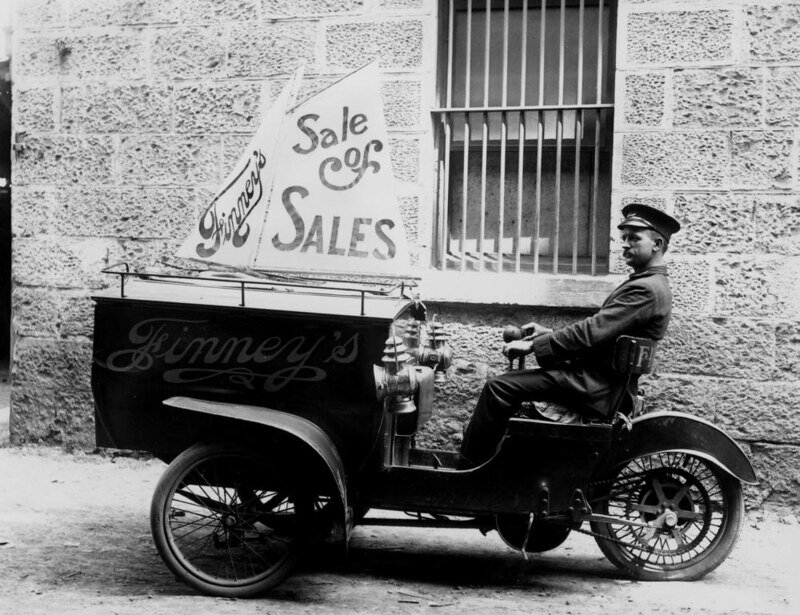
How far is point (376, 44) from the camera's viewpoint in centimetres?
672

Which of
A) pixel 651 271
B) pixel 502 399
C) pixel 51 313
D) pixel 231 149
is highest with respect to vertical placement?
pixel 231 149

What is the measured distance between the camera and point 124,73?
23.5 feet

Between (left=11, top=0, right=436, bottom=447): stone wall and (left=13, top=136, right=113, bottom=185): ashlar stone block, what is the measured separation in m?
0.01

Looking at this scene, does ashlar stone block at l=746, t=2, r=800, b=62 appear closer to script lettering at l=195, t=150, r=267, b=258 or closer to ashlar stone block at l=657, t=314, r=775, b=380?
ashlar stone block at l=657, t=314, r=775, b=380

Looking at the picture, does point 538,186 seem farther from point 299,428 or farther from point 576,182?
point 299,428

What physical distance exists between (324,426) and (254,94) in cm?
332

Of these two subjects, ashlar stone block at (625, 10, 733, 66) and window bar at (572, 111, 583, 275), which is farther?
window bar at (572, 111, 583, 275)

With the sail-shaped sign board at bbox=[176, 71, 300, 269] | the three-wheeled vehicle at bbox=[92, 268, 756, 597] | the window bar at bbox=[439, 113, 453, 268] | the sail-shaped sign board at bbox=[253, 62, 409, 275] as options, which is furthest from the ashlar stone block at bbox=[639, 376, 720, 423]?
the sail-shaped sign board at bbox=[176, 71, 300, 269]

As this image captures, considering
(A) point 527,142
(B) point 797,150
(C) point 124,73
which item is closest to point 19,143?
(C) point 124,73

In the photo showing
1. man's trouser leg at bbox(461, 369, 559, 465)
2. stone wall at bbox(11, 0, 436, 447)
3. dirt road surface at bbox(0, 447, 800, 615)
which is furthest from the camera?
stone wall at bbox(11, 0, 436, 447)

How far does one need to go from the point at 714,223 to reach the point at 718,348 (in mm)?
806

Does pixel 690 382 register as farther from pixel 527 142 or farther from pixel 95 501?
pixel 95 501

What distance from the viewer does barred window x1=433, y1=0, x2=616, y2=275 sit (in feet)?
21.6

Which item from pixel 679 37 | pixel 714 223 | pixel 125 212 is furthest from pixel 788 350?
pixel 125 212
